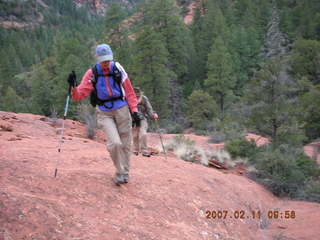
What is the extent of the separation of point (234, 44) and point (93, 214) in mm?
35692

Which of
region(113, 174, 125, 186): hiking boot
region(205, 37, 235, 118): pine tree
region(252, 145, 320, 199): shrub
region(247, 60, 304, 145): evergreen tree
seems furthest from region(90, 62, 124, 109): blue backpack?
region(205, 37, 235, 118): pine tree

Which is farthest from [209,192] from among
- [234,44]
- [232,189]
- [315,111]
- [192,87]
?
[234,44]

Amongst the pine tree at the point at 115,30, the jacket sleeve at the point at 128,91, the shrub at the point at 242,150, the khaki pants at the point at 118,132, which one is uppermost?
Result: the pine tree at the point at 115,30

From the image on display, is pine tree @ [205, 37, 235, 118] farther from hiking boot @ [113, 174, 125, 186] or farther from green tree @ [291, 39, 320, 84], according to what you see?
hiking boot @ [113, 174, 125, 186]

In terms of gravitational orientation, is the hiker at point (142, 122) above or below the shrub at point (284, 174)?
above

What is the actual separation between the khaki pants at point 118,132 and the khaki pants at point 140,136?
3.30 m

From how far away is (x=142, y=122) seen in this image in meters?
8.38

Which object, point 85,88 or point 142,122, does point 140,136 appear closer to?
point 142,122

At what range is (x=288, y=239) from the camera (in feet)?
19.3

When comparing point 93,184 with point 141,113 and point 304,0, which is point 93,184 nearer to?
point 141,113

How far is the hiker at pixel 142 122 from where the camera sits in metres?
8.15

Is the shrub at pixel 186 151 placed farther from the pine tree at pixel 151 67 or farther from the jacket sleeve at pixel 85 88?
the pine tree at pixel 151 67

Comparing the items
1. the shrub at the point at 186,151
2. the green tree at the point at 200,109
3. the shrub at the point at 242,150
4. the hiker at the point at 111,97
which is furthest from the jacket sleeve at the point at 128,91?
the green tree at the point at 200,109

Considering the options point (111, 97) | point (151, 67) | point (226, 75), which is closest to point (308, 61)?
point (226, 75)
